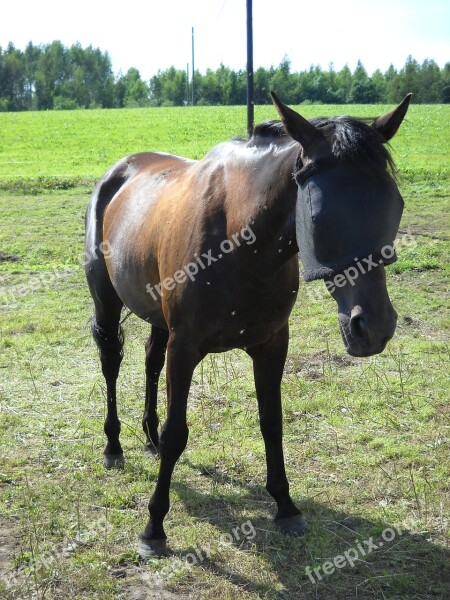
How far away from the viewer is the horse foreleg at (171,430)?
356 centimetres

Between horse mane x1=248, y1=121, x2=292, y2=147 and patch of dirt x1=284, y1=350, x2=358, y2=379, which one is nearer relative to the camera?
horse mane x1=248, y1=121, x2=292, y2=147

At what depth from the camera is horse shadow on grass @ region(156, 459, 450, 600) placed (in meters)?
3.37

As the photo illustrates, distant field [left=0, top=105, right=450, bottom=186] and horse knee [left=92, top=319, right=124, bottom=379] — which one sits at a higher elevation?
distant field [left=0, top=105, right=450, bottom=186]

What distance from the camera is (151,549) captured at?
12.1 ft

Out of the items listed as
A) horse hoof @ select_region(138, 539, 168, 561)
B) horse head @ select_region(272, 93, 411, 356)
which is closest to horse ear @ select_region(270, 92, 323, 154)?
horse head @ select_region(272, 93, 411, 356)

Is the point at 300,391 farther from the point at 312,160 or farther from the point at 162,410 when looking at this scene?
the point at 312,160

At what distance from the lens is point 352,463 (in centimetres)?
462

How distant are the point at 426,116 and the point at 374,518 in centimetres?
4082

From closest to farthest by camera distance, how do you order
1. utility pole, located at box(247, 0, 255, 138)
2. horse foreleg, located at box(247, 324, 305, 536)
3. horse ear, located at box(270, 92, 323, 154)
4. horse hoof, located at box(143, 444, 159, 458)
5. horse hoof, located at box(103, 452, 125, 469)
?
horse ear, located at box(270, 92, 323, 154) < horse foreleg, located at box(247, 324, 305, 536) < horse hoof, located at box(103, 452, 125, 469) < horse hoof, located at box(143, 444, 159, 458) < utility pole, located at box(247, 0, 255, 138)

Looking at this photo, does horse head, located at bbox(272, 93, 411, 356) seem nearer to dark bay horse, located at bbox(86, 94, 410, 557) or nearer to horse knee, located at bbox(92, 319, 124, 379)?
dark bay horse, located at bbox(86, 94, 410, 557)

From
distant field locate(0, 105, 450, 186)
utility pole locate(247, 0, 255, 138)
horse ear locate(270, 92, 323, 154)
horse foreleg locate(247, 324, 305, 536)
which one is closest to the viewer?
horse ear locate(270, 92, 323, 154)

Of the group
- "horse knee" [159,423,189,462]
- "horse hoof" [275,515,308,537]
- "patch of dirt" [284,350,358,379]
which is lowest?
"horse hoof" [275,515,308,537]

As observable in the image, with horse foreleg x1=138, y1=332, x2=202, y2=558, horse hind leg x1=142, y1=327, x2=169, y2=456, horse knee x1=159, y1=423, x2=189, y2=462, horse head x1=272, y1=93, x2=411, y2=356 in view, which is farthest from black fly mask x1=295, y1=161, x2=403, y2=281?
horse hind leg x1=142, y1=327, x2=169, y2=456

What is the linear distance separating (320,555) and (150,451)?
1.65m
